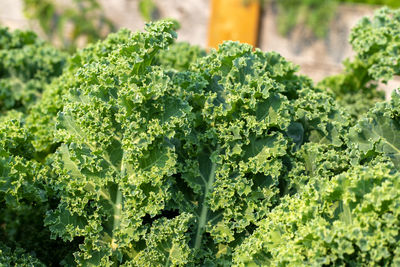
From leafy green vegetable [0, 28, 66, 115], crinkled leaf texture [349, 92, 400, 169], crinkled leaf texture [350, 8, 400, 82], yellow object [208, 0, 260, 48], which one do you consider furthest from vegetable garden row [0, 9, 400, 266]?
yellow object [208, 0, 260, 48]

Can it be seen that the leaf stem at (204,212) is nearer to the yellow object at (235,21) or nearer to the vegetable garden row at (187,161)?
the vegetable garden row at (187,161)

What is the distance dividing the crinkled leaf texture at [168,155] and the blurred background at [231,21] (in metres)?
7.33

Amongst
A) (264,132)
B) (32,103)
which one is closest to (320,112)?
(264,132)

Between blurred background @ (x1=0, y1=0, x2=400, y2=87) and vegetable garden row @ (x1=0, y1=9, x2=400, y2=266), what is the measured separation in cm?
725

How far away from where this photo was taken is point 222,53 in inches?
130

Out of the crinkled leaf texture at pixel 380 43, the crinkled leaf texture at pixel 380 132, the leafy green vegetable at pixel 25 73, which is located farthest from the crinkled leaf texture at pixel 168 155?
the leafy green vegetable at pixel 25 73

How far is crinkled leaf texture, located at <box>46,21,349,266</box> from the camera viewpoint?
116 inches

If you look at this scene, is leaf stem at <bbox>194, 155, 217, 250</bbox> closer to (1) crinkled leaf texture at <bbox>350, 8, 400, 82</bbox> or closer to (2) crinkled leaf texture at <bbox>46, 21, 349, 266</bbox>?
(2) crinkled leaf texture at <bbox>46, 21, 349, 266</bbox>

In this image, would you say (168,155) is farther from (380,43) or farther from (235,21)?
(235,21)

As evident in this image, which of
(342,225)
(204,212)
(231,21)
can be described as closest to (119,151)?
(204,212)

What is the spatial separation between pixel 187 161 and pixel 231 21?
7841 mm

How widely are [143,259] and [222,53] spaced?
1.32 metres

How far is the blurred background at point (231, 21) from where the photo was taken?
1031cm

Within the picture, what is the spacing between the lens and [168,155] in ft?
9.75
